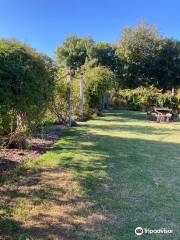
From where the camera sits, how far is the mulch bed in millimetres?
6720

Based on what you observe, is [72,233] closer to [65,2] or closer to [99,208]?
[99,208]

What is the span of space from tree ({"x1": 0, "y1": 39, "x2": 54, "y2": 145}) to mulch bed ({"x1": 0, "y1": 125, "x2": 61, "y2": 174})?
1.07ft

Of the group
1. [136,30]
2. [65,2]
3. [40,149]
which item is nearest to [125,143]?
[40,149]

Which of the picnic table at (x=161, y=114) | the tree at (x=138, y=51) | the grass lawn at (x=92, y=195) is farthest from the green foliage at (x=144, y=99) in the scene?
the grass lawn at (x=92, y=195)

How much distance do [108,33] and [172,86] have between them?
414 inches

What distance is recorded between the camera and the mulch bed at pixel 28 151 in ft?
22.0

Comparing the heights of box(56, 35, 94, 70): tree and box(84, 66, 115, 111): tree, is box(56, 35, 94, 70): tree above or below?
above

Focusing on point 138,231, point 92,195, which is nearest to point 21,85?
point 92,195

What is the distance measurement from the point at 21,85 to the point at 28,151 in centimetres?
270

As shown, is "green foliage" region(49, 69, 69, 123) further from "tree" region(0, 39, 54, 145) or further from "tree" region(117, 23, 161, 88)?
"tree" region(117, 23, 161, 88)

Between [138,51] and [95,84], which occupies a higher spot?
[138,51]

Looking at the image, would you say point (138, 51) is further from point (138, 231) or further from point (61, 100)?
point (138, 231)

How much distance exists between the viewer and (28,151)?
796 cm

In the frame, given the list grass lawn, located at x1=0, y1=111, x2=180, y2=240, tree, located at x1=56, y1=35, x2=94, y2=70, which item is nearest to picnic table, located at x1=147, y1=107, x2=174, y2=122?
grass lawn, located at x1=0, y1=111, x2=180, y2=240
